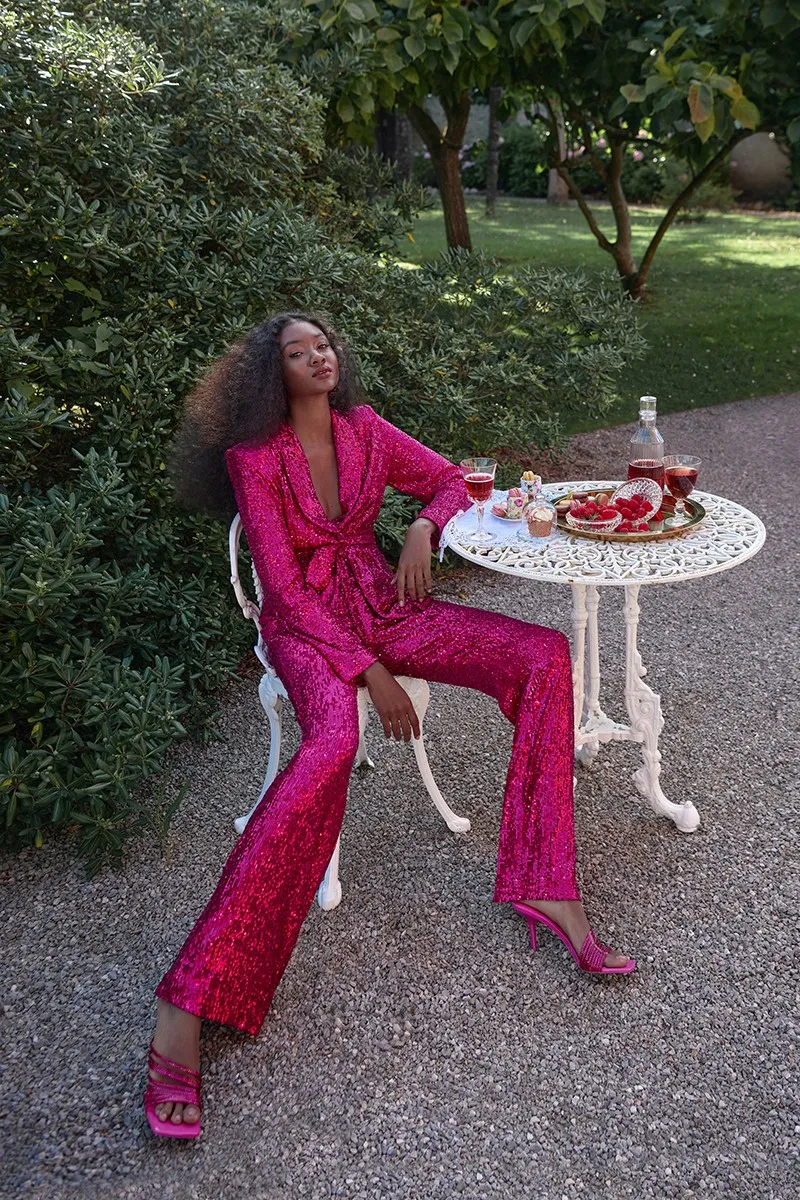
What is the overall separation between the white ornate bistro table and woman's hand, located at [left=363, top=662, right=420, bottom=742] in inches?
15.5

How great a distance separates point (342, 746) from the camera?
107 inches

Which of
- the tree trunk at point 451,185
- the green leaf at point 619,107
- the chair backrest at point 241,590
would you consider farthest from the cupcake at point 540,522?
the tree trunk at point 451,185

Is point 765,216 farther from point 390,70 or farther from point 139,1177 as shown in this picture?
point 139,1177

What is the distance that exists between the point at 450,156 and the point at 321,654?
647 cm

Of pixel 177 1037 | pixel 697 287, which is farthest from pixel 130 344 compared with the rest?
pixel 697 287

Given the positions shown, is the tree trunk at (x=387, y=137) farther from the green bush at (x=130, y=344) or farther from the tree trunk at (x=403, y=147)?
the green bush at (x=130, y=344)

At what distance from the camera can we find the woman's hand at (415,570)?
3.14m

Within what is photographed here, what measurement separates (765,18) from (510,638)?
4.70 m

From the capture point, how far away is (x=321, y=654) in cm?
299

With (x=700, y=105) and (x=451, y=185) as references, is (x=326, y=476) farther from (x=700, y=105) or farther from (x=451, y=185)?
(x=451, y=185)

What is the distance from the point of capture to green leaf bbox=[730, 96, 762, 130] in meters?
6.05

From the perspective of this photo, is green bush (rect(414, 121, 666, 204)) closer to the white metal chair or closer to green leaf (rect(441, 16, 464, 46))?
green leaf (rect(441, 16, 464, 46))

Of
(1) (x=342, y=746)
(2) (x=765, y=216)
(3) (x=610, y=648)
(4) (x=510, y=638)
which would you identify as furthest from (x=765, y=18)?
(2) (x=765, y=216)

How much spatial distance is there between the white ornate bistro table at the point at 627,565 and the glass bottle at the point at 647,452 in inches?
7.9
